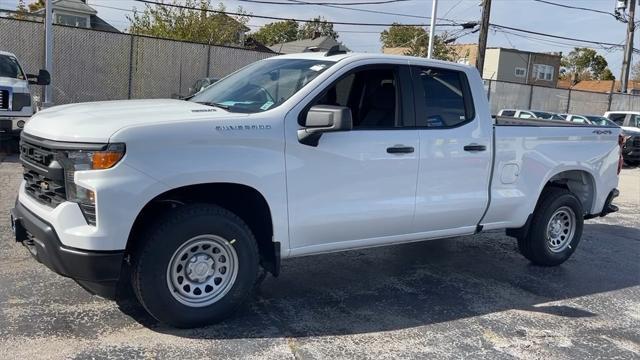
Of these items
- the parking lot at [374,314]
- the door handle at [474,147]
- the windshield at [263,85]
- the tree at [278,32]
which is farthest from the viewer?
the tree at [278,32]

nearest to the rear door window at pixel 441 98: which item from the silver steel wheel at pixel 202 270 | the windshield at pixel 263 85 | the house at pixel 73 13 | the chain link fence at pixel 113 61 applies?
the windshield at pixel 263 85

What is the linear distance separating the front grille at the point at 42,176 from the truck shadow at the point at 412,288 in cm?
103

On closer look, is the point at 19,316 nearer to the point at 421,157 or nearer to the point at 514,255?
the point at 421,157

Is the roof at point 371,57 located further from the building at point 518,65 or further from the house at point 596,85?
the house at point 596,85

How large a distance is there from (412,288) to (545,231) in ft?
5.69

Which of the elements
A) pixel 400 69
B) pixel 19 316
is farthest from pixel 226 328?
pixel 400 69

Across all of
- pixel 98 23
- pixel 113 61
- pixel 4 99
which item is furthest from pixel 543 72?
pixel 4 99

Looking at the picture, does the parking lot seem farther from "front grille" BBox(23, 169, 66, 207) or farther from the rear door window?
the rear door window

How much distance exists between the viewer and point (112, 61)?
19.2 meters

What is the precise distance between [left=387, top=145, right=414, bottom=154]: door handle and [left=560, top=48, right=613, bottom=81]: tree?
87144 millimetres

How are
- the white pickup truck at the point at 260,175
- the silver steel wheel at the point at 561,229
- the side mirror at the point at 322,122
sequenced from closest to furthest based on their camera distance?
the white pickup truck at the point at 260,175
the side mirror at the point at 322,122
the silver steel wheel at the point at 561,229

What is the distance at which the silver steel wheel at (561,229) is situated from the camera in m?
6.52

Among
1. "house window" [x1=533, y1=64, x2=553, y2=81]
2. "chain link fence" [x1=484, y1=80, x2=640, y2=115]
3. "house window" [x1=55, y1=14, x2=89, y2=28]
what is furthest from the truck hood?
"house window" [x1=533, y1=64, x2=553, y2=81]

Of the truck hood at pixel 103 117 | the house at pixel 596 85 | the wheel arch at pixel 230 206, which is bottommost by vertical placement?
the wheel arch at pixel 230 206
